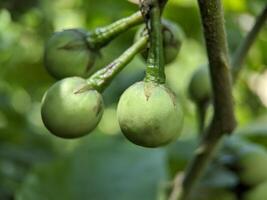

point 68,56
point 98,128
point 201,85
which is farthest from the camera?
point 98,128

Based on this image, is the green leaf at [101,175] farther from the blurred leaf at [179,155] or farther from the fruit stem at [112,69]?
the fruit stem at [112,69]

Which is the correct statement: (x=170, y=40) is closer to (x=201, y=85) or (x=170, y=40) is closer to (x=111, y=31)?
(x=111, y=31)

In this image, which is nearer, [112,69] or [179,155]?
[112,69]

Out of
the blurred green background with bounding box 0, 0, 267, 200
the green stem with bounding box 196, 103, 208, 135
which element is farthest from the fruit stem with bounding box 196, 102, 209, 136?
the blurred green background with bounding box 0, 0, 267, 200

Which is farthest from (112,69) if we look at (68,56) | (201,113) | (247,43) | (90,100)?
(201,113)

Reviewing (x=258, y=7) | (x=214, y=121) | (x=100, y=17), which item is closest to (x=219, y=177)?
(x=214, y=121)

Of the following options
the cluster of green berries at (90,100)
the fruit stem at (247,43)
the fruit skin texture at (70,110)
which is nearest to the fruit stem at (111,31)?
the cluster of green berries at (90,100)

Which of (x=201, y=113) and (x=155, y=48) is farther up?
(x=155, y=48)
